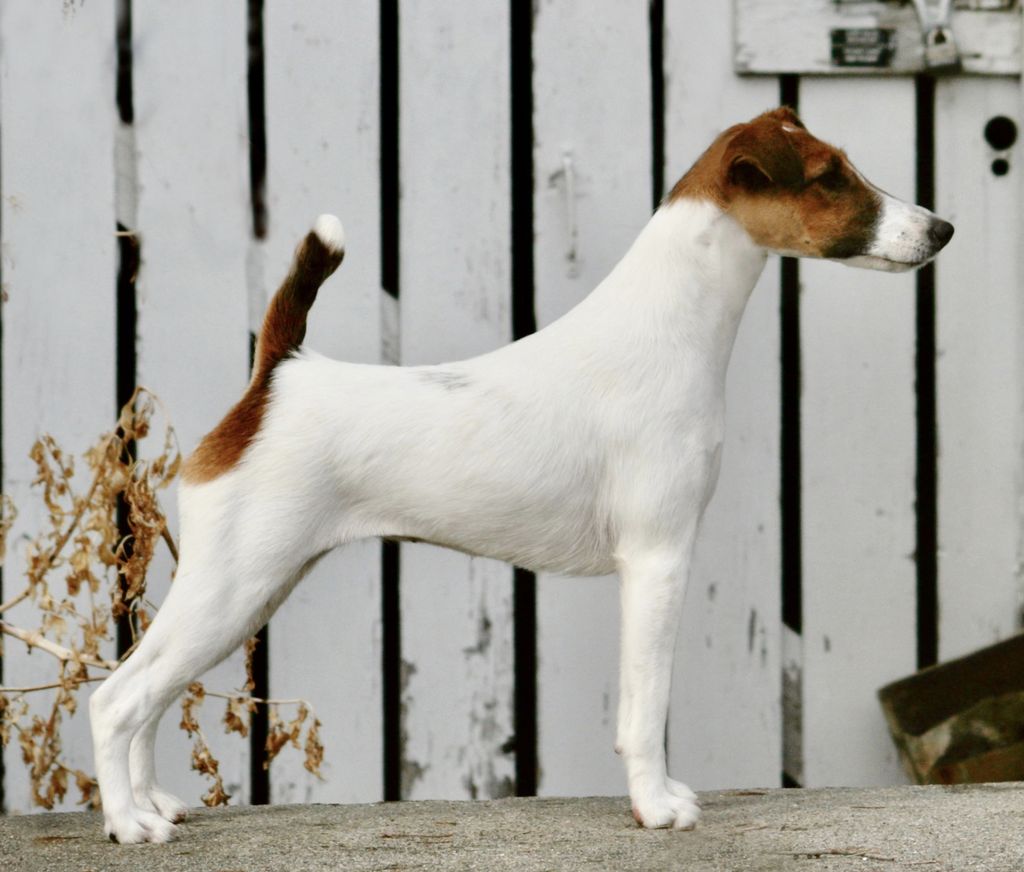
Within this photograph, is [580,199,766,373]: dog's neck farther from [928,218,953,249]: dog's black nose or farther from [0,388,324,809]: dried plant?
[0,388,324,809]: dried plant

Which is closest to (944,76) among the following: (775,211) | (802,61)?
(802,61)

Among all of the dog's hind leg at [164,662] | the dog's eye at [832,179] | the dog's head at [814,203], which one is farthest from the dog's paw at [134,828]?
the dog's eye at [832,179]

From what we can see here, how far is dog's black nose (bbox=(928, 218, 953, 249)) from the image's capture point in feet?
6.41

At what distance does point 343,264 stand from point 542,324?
43 centimetres

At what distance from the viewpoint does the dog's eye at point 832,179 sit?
1953 millimetres

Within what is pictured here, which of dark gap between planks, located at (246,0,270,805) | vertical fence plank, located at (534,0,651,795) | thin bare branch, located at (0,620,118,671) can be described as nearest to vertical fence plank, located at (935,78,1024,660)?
vertical fence plank, located at (534,0,651,795)

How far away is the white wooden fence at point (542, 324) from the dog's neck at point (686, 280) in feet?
2.70

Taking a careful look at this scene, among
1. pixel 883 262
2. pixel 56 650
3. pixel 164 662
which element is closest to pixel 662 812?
pixel 164 662

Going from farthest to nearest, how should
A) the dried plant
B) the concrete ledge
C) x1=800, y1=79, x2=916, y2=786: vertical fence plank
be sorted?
x1=800, y1=79, x2=916, y2=786: vertical fence plank → the dried plant → the concrete ledge

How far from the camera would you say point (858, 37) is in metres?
2.86

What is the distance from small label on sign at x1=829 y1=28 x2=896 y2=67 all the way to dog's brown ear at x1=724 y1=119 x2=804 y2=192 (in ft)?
3.26

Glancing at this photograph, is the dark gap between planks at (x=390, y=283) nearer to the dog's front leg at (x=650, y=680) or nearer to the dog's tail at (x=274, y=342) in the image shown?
the dog's tail at (x=274, y=342)

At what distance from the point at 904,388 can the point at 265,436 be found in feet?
5.06

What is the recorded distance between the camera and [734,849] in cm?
187
